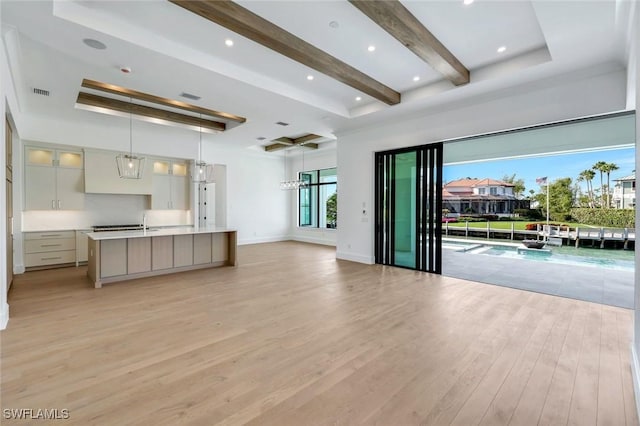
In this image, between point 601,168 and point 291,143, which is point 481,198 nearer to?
point 601,168

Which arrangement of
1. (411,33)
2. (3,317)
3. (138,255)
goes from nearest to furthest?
1. (3,317)
2. (411,33)
3. (138,255)

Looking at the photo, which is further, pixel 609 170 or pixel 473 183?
pixel 473 183

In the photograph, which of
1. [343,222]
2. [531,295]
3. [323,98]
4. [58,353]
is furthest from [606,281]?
[58,353]

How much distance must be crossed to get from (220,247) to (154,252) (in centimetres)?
132

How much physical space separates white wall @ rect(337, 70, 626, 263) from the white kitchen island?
2.90m

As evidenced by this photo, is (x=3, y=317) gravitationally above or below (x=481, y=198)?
below

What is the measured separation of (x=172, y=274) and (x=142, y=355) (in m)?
3.30

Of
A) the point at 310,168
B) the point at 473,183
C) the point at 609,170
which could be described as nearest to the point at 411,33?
the point at 310,168

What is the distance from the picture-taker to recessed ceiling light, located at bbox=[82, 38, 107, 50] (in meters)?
3.22

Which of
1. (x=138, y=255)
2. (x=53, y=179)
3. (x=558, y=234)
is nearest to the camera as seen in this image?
(x=138, y=255)

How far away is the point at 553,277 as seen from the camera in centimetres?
541

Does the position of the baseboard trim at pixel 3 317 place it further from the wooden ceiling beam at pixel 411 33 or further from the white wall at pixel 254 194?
the white wall at pixel 254 194

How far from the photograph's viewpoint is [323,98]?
213 inches

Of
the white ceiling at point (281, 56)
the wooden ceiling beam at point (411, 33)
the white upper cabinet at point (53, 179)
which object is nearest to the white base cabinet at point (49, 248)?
the white upper cabinet at point (53, 179)
